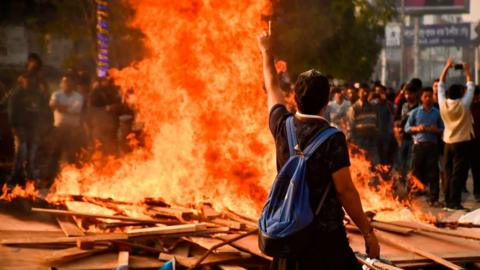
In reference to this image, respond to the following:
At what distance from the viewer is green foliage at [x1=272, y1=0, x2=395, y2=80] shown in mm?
→ 25062

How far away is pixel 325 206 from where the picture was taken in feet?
14.4

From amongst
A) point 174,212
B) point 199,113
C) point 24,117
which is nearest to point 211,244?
point 174,212

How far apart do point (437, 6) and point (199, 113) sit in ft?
285

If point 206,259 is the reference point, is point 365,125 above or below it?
above

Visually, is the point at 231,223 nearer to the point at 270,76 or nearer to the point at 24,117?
the point at 270,76

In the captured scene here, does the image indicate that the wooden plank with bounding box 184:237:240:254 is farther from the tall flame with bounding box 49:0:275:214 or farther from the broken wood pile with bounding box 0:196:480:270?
the tall flame with bounding box 49:0:275:214

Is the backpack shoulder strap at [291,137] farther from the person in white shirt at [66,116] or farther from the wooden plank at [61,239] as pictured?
the person in white shirt at [66,116]

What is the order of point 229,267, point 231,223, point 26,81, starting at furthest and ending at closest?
point 26,81
point 231,223
point 229,267

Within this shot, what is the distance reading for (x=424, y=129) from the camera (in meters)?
12.5

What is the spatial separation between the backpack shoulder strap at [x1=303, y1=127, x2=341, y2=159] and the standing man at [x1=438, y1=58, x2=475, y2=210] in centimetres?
778

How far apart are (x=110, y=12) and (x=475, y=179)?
12102mm

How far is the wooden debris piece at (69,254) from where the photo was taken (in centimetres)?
627

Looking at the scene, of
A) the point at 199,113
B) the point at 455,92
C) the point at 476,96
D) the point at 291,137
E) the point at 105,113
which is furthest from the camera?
the point at 476,96

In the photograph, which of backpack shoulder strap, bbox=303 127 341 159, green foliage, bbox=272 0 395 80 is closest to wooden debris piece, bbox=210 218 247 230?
backpack shoulder strap, bbox=303 127 341 159
